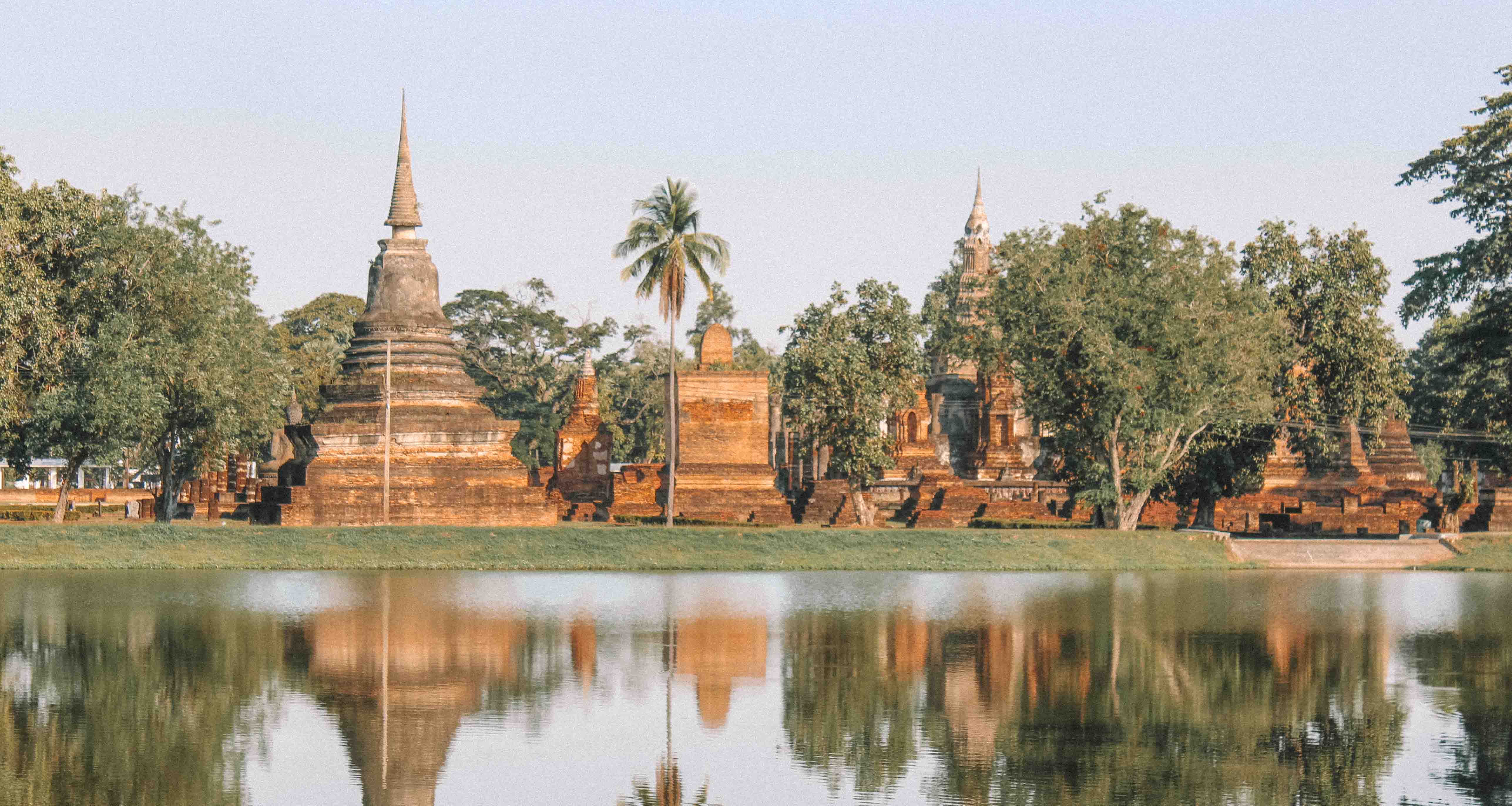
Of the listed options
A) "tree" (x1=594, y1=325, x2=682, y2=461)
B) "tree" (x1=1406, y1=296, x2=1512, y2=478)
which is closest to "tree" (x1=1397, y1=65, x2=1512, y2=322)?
"tree" (x1=1406, y1=296, x2=1512, y2=478)

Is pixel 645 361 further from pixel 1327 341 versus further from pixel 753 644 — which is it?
pixel 753 644

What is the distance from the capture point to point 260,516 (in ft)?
139

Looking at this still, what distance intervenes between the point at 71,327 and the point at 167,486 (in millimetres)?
7658

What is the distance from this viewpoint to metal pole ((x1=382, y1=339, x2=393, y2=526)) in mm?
40094

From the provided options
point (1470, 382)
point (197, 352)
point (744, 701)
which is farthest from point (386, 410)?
point (1470, 382)

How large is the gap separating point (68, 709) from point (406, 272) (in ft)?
103

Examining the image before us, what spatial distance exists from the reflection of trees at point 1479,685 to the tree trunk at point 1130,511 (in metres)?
11.9

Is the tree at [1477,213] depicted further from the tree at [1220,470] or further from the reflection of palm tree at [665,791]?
the reflection of palm tree at [665,791]

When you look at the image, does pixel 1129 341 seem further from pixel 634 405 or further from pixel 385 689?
pixel 634 405

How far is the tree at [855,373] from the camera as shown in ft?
155

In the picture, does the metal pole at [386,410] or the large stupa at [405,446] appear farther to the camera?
the large stupa at [405,446]

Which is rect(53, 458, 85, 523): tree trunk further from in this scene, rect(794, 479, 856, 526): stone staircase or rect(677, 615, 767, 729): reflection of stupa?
rect(677, 615, 767, 729): reflection of stupa

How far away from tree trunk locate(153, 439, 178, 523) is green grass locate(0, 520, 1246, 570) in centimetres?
777

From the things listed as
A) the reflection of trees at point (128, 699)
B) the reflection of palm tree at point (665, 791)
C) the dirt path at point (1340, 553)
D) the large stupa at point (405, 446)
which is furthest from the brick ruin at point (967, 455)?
the reflection of palm tree at point (665, 791)
